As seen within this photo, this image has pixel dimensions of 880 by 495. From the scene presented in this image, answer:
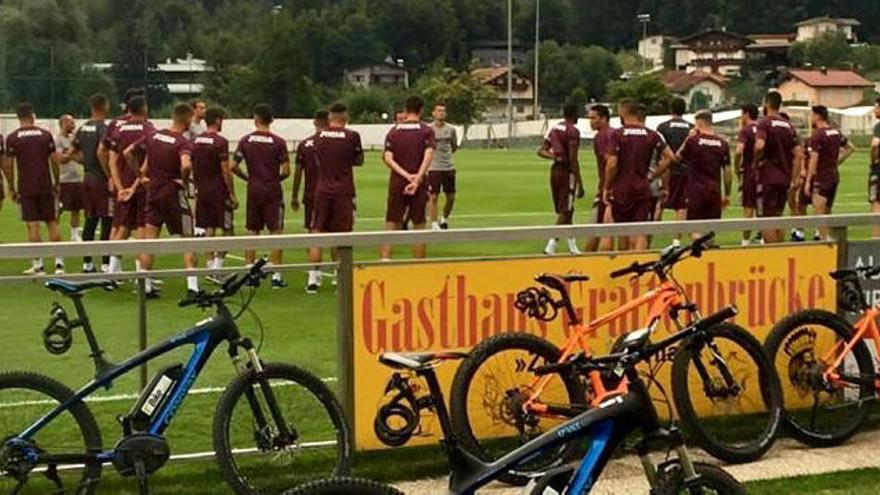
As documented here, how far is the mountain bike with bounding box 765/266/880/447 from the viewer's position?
25.4 feet

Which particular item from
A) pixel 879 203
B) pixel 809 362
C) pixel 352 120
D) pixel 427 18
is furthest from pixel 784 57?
pixel 809 362

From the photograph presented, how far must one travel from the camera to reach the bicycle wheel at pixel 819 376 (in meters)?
7.74

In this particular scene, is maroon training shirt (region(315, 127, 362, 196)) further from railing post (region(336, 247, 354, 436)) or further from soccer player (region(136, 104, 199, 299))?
railing post (region(336, 247, 354, 436))

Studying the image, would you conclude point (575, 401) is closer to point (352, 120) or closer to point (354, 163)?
point (354, 163)

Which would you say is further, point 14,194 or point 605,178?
point 14,194

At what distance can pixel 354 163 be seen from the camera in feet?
47.1

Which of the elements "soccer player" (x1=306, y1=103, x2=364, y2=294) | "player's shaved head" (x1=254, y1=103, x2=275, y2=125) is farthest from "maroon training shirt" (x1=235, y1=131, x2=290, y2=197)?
"soccer player" (x1=306, y1=103, x2=364, y2=294)

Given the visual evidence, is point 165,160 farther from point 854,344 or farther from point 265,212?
point 854,344

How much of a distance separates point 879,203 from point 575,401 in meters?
12.2

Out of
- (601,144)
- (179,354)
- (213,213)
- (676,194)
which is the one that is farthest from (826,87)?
(179,354)

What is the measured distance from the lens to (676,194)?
→ 53.3 ft

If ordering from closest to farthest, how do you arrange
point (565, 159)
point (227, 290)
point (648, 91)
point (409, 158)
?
1. point (227, 290)
2. point (409, 158)
3. point (565, 159)
4. point (648, 91)

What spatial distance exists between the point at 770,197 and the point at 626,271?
986 cm

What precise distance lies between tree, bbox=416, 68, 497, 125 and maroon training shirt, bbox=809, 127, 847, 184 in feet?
203
